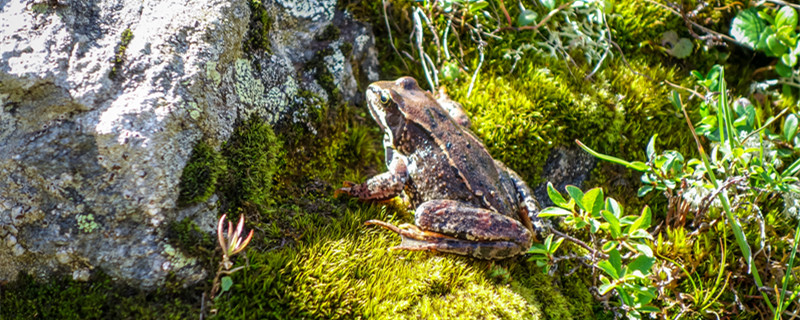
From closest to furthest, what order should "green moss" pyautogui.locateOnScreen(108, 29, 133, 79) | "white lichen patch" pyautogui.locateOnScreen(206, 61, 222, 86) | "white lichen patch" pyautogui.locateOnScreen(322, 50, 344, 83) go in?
"green moss" pyautogui.locateOnScreen(108, 29, 133, 79) → "white lichen patch" pyautogui.locateOnScreen(206, 61, 222, 86) → "white lichen patch" pyautogui.locateOnScreen(322, 50, 344, 83)

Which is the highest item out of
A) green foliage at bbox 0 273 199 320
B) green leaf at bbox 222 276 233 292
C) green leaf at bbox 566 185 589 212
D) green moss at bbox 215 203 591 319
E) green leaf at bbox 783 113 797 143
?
green leaf at bbox 783 113 797 143

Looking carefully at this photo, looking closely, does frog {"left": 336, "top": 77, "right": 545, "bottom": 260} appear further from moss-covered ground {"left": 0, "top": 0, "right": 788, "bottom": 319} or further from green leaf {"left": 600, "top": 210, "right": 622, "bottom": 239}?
green leaf {"left": 600, "top": 210, "right": 622, "bottom": 239}

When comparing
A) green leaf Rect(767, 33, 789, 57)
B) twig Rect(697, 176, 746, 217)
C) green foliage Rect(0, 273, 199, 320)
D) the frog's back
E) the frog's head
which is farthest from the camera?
green leaf Rect(767, 33, 789, 57)

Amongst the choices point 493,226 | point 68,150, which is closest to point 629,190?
point 493,226

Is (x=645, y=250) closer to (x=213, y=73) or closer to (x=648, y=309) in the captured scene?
(x=648, y=309)

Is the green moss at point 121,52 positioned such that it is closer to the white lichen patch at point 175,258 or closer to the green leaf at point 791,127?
the white lichen patch at point 175,258

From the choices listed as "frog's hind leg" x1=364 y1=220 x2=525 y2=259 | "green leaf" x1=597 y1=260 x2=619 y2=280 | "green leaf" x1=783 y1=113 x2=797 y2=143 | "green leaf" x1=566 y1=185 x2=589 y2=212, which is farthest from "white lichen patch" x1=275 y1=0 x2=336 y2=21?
"green leaf" x1=783 y1=113 x2=797 y2=143
